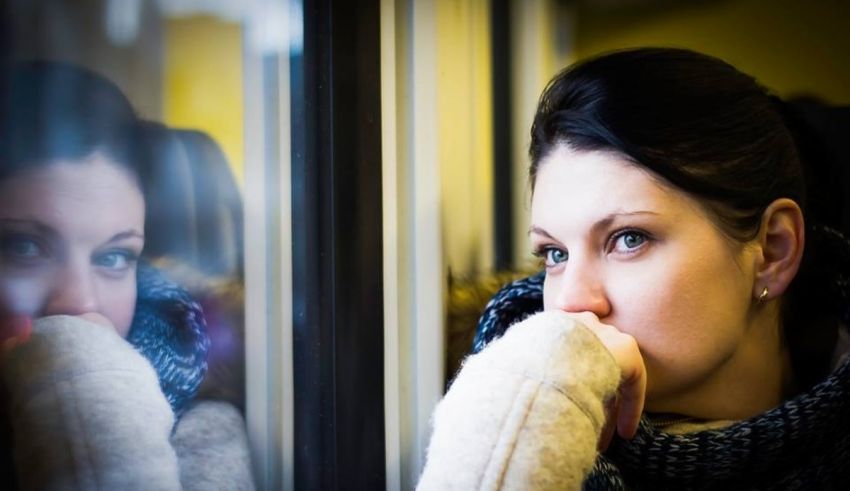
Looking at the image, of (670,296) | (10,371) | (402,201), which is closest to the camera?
(10,371)

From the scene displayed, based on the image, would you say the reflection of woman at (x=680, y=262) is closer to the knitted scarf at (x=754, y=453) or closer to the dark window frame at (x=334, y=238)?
the knitted scarf at (x=754, y=453)

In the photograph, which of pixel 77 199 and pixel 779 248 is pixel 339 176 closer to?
pixel 77 199

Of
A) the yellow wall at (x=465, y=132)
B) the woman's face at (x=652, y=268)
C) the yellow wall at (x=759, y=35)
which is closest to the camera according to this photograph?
the woman's face at (x=652, y=268)

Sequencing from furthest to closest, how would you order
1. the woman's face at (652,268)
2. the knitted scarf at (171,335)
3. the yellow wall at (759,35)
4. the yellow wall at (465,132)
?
the yellow wall at (759,35) → the yellow wall at (465,132) → the woman's face at (652,268) → the knitted scarf at (171,335)

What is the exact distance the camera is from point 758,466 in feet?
3.23

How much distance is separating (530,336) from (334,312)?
34cm

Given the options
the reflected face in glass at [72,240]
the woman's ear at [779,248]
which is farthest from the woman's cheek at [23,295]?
the woman's ear at [779,248]

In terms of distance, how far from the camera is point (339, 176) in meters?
1.06

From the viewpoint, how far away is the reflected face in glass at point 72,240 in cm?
74

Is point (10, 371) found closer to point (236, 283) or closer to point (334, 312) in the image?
point (236, 283)

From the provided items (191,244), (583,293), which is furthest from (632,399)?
(191,244)

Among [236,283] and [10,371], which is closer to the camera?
[10,371]

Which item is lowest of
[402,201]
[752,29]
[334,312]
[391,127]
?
[334,312]

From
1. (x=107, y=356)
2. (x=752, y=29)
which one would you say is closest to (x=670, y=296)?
(x=107, y=356)
